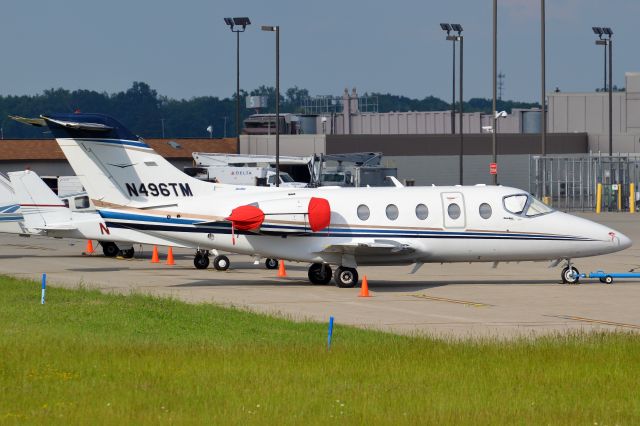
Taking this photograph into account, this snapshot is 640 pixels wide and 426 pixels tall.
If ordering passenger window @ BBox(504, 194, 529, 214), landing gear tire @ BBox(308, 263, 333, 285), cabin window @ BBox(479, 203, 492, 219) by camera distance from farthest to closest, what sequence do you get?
1. landing gear tire @ BBox(308, 263, 333, 285)
2. passenger window @ BBox(504, 194, 529, 214)
3. cabin window @ BBox(479, 203, 492, 219)

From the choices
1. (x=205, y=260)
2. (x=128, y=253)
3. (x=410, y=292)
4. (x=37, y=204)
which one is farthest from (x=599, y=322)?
(x=37, y=204)

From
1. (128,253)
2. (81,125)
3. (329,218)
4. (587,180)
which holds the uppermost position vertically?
(81,125)

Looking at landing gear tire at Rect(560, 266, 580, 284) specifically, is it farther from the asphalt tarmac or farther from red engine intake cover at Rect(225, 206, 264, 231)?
red engine intake cover at Rect(225, 206, 264, 231)

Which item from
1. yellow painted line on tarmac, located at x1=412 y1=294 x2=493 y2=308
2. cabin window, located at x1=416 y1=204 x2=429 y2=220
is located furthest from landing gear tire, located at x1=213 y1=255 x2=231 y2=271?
yellow painted line on tarmac, located at x1=412 y1=294 x2=493 y2=308

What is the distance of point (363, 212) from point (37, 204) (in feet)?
49.3

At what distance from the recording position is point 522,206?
93.4 feet

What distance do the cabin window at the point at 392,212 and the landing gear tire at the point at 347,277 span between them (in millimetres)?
1514

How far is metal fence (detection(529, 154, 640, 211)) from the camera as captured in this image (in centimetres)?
6919

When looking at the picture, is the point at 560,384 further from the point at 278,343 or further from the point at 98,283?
the point at 98,283

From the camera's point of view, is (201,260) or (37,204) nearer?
(201,260)

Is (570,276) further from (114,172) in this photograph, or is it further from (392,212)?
(114,172)

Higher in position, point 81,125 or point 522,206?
point 81,125

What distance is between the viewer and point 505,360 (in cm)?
1625

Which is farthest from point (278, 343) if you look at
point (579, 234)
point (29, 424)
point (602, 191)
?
point (602, 191)
